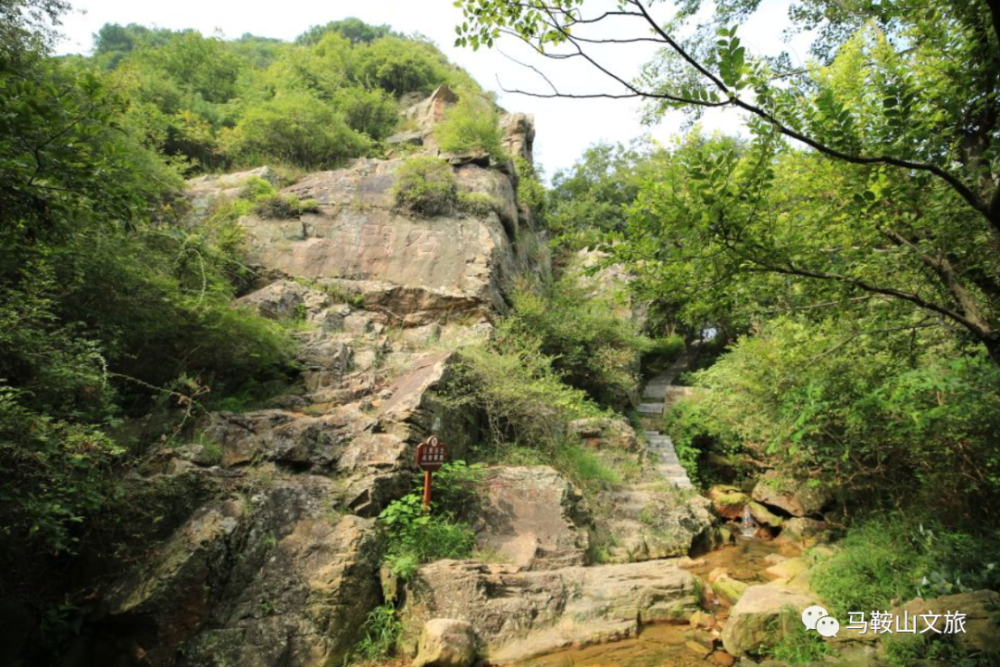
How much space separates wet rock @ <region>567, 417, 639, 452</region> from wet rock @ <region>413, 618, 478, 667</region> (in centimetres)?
607

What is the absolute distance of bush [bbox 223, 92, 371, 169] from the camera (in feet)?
50.3

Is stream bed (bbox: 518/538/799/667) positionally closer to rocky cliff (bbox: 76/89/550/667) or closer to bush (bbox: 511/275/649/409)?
rocky cliff (bbox: 76/89/550/667)

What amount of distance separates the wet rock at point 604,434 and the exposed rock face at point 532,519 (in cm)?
300

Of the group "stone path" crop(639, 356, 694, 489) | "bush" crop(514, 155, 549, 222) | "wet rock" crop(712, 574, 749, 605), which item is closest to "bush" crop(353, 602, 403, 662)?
"wet rock" crop(712, 574, 749, 605)

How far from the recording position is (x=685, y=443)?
14.1m

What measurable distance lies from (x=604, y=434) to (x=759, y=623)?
234 inches

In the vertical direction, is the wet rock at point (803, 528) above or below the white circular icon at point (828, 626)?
below

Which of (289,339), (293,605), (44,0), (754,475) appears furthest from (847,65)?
(44,0)

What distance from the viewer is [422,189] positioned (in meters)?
13.1

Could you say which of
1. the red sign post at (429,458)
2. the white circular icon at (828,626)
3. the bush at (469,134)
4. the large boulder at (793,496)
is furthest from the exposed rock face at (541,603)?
the bush at (469,134)

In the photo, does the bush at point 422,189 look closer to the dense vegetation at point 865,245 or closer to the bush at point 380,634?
the dense vegetation at point 865,245

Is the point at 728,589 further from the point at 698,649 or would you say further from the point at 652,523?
the point at 652,523

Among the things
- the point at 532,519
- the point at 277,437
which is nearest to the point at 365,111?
the point at 277,437

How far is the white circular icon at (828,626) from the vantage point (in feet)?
16.0
